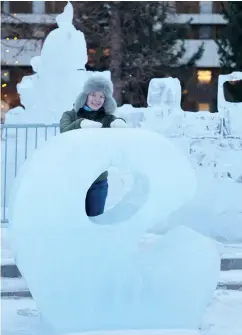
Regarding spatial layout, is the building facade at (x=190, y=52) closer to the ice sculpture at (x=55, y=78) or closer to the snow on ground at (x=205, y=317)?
the ice sculpture at (x=55, y=78)

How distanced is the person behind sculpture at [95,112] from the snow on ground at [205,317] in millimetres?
854

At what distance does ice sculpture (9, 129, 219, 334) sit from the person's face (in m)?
0.61

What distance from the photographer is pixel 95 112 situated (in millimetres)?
4316

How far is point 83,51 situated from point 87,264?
7.92 metres

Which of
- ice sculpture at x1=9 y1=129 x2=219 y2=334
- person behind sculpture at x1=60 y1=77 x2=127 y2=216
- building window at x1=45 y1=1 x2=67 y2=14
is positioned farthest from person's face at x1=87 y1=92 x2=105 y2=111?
building window at x1=45 y1=1 x2=67 y2=14

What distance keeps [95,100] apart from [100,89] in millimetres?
85

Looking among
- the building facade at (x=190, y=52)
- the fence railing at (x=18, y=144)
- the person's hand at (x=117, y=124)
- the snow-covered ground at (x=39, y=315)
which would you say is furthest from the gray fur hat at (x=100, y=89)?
the building facade at (x=190, y=52)

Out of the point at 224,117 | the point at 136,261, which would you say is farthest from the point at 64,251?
the point at 224,117

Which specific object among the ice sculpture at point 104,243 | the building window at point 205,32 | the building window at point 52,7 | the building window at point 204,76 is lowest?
the ice sculpture at point 104,243

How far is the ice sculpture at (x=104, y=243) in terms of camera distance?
3498 mm

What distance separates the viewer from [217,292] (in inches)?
212

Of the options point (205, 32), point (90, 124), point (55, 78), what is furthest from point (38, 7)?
point (90, 124)

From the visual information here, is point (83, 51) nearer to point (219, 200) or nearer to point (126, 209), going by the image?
point (219, 200)

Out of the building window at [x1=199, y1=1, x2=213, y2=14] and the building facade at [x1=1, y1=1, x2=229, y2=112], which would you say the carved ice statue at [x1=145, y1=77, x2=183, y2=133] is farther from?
the building window at [x1=199, y1=1, x2=213, y2=14]
